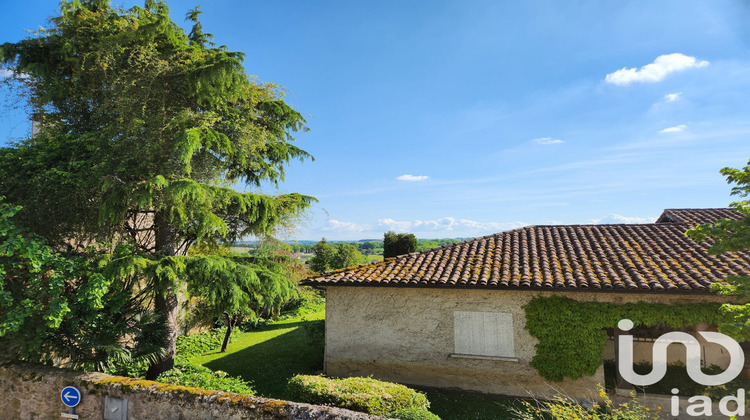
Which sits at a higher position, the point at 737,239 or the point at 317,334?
the point at 737,239

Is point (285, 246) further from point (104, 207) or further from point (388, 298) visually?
point (104, 207)

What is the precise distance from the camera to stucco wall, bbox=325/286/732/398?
391 inches

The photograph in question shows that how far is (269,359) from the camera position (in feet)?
46.9

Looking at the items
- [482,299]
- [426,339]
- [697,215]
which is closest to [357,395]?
[426,339]

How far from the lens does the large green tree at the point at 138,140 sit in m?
9.09

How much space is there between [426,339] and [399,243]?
77.3 ft

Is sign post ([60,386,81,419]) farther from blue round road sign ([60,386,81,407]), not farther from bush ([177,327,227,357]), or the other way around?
bush ([177,327,227,357])

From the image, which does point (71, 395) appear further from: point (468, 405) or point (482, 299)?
point (482, 299)

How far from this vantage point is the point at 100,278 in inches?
309

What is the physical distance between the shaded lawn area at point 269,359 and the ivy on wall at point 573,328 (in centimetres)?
712

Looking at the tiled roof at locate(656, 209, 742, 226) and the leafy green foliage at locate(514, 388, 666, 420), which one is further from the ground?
the tiled roof at locate(656, 209, 742, 226)

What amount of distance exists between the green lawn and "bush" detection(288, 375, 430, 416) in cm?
199

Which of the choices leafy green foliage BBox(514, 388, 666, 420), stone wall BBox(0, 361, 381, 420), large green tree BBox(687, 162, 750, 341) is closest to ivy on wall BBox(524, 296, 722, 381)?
leafy green foliage BBox(514, 388, 666, 420)

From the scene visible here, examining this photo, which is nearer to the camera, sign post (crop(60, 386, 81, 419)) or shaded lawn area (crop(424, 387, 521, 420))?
sign post (crop(60, 386, 81, 419))
